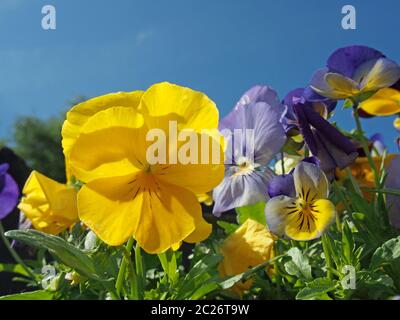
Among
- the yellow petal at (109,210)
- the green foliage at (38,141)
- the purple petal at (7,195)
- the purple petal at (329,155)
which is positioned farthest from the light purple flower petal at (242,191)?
the green foliage at (38,141)

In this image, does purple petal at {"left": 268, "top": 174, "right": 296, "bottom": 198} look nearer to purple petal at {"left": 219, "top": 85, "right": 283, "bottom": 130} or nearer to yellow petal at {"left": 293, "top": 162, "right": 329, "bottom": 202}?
yellow petal at {"left": 293, "top": 162, "right": 329, "bottom": 202}

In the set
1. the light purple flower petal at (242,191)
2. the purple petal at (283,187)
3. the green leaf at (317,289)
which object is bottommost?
the green leaf at (317,289)

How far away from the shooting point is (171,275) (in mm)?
741

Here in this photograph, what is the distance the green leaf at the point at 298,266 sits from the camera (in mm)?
702

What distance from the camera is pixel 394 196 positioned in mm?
829

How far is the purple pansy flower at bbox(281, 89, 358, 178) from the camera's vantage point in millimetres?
726

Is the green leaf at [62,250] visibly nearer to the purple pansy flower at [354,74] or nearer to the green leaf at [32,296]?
the green leaf at [32,296]

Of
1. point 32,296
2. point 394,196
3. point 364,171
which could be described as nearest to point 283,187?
point 394,196

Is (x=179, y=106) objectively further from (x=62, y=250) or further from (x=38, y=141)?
(x=38, y=141)

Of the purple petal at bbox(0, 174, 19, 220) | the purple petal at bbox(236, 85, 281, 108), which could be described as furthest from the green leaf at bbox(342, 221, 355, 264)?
the purple petal at bbox(0, 174, 19, 220)

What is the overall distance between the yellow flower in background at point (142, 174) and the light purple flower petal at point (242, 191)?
0.18 meters
